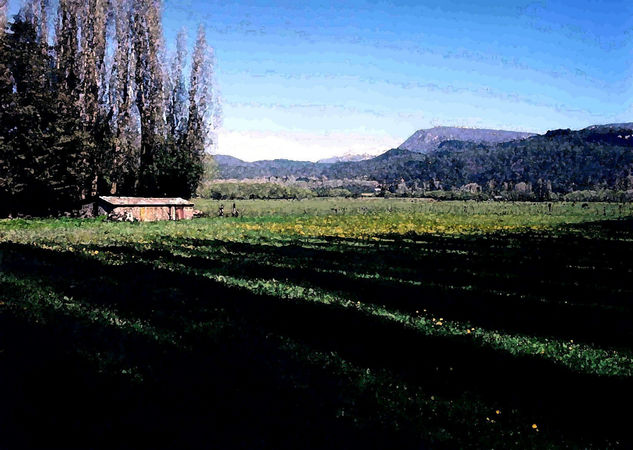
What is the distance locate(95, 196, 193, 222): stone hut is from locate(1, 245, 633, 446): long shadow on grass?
89.0ft

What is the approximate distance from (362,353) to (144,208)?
117 ft

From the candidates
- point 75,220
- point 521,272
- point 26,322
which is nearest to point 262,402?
point 26,322

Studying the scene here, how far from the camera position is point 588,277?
14.0 metres

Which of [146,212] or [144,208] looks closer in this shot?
[144,208]

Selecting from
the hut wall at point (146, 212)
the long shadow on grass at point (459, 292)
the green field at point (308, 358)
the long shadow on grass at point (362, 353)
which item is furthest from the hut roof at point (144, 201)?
the long shadow on grass at point (362, 353)

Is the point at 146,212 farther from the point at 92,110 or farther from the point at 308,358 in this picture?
the point at 308,358

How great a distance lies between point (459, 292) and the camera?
11.2m

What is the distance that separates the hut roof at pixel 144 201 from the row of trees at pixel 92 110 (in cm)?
252

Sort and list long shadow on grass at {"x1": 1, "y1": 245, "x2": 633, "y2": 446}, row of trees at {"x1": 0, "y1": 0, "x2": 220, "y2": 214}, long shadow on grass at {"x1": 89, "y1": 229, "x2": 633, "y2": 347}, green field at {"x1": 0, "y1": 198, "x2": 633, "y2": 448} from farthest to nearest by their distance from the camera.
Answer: row of trees at {"x1": 0, "y1": 0, "x2": 220, "y2": 214}
long shadow on grass at {"x1": 89, "y1": 229, "x2": 633, "y2": 347}
long shadow on grass at {"x1": 1, "y1": 245, "x2": 633, "y2": 446}
green field at {"x1": 0, "y1": 198, "x2": 633, "y2": 448}

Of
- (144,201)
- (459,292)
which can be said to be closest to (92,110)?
(144,201)

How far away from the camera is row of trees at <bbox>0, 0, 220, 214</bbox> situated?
34.1 meters

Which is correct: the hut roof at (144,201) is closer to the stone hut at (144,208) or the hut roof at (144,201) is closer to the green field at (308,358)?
the stone hut at (144,208)

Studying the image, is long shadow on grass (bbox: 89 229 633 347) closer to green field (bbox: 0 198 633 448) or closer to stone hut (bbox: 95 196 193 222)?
green field (bbox: 0 198 633 448)

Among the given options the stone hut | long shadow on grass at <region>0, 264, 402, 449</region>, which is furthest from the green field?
the stone hut
